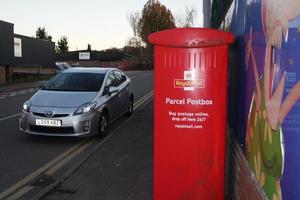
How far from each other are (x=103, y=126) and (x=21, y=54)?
35.8 metres

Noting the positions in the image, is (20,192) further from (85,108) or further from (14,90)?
(14,90)

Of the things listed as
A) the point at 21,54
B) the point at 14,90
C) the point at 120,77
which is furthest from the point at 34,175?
the point at 21,54

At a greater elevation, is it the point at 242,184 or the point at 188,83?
the point at 188,83

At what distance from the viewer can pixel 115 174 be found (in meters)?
7.58

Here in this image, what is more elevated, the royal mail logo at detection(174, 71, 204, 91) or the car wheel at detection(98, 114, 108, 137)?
the royal mail logo at detection(174, 71, 204, 91)

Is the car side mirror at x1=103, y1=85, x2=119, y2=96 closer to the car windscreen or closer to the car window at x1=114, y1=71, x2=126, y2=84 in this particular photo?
the car windscreen

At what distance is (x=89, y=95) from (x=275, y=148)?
8.03 metres

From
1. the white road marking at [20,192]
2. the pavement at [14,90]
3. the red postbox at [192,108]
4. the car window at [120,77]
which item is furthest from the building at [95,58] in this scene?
the red postbox at [192,108]

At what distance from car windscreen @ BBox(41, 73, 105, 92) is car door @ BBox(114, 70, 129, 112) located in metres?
1.14

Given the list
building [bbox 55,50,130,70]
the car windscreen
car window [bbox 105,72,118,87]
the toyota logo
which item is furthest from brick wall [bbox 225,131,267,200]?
building [bbox 55,50,130,70]

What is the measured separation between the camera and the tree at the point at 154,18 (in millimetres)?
88688

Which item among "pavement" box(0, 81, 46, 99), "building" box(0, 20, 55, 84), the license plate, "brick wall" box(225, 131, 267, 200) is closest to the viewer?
"brick wall" box(225, 131, 267, 200)

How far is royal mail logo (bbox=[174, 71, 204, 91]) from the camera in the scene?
16.3 feet

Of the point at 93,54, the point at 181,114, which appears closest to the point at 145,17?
the point at 93,54
